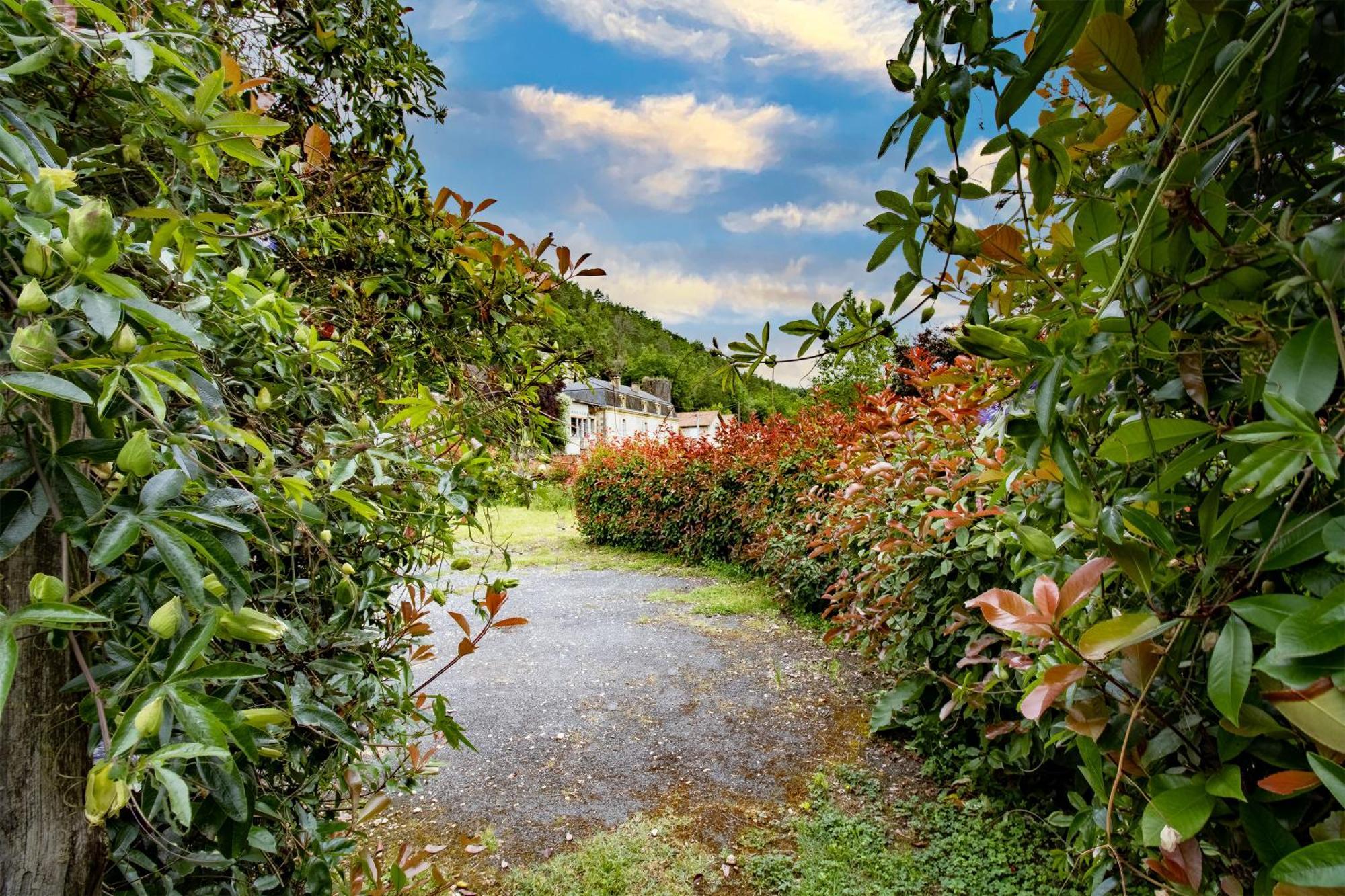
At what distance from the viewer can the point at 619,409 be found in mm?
33750

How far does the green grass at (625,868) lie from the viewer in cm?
212

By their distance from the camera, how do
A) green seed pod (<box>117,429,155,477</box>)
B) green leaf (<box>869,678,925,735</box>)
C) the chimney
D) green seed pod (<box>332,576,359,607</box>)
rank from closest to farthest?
green seed pod (<box>117,429,155,477</box>) < green seed pod (<box>332,576,359,607</box>) < green leaf (<box>869,678,925,735</box>) < the chimney

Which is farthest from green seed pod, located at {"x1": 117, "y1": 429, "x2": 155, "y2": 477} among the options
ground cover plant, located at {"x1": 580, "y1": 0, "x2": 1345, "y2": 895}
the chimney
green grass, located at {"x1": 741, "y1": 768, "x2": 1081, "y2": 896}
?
the chimney

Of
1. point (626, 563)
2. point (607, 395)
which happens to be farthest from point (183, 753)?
point (607, 395)

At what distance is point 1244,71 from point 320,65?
2251mm

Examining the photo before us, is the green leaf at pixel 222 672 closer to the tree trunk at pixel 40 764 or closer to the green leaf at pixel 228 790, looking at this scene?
the green leaf at pixel 228 790

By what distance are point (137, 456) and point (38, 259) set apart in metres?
0.19

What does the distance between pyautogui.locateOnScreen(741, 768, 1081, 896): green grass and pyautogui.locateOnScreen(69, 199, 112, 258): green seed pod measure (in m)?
2.53

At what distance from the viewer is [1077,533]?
760 mm

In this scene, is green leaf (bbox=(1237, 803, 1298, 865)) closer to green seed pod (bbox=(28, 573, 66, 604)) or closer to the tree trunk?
green seed pod (bbox=(28, 573, 66, 604))

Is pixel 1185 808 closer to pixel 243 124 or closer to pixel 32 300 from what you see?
pixel 32 300

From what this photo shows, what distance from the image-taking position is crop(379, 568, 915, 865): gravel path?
2609 mm

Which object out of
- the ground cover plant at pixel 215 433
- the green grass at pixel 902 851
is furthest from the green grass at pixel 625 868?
the ground cover plant at pixel 215 433

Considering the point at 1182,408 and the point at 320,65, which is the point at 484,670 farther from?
the point at 1182,408
